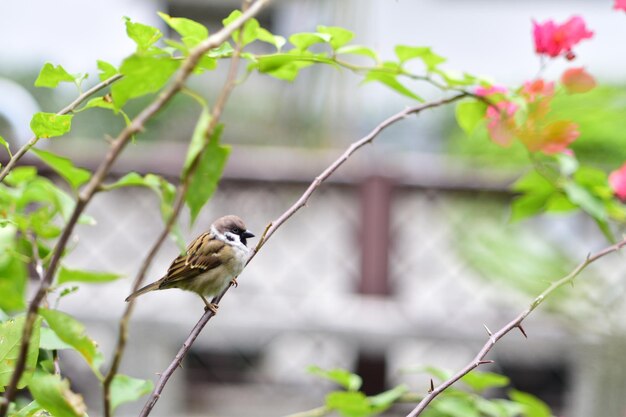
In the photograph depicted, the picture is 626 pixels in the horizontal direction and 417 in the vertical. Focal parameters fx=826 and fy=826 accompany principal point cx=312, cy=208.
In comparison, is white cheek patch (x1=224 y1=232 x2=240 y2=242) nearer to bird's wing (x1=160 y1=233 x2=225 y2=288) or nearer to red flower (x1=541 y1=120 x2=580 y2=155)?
bird's wing (x1=160 y1=233 x2=225 y2=288)

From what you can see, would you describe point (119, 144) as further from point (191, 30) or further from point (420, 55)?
point (420, 55)

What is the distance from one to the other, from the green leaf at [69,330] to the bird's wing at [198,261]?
0.70 meters

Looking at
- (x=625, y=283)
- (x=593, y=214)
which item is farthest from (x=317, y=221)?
(x=593, y=214)

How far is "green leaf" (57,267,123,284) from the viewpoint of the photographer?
615 mm

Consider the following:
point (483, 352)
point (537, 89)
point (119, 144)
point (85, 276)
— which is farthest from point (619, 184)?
point (119, 144)

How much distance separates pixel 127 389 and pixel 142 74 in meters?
0.28

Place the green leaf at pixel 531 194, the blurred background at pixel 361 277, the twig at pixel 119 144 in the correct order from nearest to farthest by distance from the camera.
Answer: the twig at pixel 119 144
the green leaf at pixel 531 194
the blurred background at pixel 361 277

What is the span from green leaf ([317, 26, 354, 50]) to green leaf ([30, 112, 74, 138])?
257mm

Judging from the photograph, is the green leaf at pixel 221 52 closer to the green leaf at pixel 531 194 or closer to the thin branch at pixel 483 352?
the thin branch at pixel 483 352

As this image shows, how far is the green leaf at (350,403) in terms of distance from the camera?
0.81 metres

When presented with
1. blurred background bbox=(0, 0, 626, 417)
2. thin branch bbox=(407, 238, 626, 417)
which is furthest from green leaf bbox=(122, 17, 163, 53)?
blurred background bbox=(0, 0, 626, 417)

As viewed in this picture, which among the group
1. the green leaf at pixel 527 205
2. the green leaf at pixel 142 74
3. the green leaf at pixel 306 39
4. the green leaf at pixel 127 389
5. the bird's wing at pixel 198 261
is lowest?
the green leaf at pixel 127 389

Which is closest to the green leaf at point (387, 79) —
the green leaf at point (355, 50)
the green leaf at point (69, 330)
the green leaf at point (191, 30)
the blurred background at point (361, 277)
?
the green leaf at point (355, 50)

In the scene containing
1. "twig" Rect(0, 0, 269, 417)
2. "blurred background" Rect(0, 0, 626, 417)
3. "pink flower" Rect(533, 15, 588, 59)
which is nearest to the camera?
"twig" Rect(0, 0, 269, 417)
